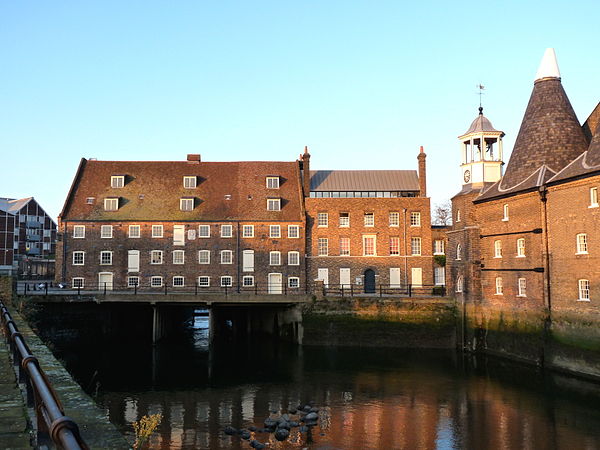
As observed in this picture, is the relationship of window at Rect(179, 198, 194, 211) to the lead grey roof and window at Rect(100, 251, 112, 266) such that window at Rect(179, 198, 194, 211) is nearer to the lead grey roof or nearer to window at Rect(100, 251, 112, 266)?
window at Rect(100, 251, 112, 266)

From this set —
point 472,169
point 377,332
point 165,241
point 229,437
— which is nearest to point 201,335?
point 165,241

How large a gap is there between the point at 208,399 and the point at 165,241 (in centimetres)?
2297

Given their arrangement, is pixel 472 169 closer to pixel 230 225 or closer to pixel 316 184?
pixel 316 184

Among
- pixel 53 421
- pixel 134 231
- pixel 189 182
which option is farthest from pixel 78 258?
pixel 53 421

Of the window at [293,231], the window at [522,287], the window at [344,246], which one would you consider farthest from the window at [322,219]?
the window at [522,287]

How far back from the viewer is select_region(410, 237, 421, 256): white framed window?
43719 millimetres

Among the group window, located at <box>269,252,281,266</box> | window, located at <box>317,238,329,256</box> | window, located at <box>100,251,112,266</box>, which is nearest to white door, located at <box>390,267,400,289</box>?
window, located at <box>317,238,329,256</box>

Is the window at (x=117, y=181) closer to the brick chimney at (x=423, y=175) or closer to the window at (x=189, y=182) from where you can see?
the window at (x=189, y=182)

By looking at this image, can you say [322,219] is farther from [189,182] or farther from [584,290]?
[584,290]

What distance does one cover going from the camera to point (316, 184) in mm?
45656

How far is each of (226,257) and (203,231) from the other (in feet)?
9.23

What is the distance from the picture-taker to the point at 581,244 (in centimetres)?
2581

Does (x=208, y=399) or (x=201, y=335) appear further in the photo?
(x=201, y=335)

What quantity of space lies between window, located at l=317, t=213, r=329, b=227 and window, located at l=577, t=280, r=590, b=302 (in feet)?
A: 70.6
